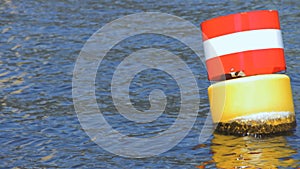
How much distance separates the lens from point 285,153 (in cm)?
830

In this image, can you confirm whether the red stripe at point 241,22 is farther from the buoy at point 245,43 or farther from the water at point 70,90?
the water at point 70,90

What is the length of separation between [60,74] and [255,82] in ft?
15.6

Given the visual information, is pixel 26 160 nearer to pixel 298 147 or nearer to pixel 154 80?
pixel 298 147

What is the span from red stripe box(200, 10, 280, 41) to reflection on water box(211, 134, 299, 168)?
119 centimetres

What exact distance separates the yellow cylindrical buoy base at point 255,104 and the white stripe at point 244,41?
33cm

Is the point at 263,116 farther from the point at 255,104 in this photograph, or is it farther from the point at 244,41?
the point at 244,41

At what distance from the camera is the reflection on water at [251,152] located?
26.3ft

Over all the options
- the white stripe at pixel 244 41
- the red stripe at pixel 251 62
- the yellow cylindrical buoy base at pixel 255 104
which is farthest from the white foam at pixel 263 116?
the white stripe at pixel 244 41

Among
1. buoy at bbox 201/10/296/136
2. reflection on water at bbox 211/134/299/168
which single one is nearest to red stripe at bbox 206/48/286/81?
buoy at bbox 201/10/296/136

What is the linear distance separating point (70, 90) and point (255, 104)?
3755mm

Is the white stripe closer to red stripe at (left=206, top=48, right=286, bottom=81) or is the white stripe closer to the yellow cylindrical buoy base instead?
red stripe at (left=206, top=48, right=286, bottom=81)

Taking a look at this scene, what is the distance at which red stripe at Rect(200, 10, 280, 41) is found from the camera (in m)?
8.64

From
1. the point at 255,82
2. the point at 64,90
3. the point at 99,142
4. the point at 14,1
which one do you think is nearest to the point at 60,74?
the point at 64,90

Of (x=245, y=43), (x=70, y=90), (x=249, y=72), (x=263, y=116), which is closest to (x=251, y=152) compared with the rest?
(x=263, y=116)
